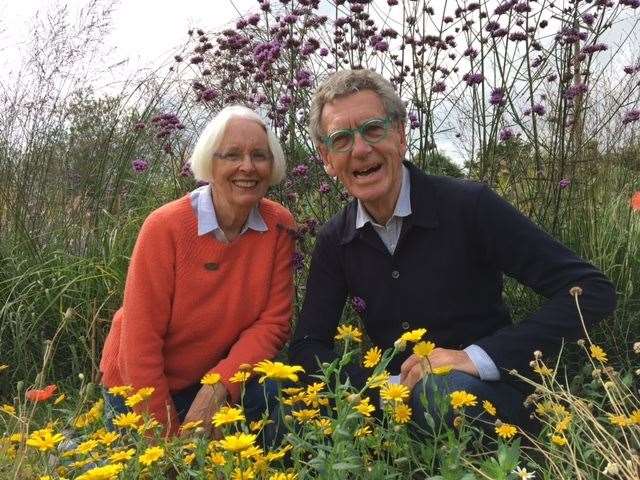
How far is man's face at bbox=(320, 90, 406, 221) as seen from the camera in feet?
7.49

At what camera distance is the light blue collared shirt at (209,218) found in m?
2.59

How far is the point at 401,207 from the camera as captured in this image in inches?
91.5

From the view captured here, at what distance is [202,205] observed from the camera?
104 inches

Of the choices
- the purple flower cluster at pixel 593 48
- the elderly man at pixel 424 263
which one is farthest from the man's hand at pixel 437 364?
the purple flower cluster at pixel 593 48

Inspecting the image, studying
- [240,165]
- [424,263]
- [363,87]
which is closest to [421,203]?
[424,263]

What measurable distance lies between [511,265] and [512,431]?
0.70 meters

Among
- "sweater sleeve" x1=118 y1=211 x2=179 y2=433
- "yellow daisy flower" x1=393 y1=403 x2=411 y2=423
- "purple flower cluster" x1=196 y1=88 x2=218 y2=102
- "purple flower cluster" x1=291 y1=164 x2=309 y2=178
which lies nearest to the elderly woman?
"sweater sleeve" x1=118 y1=211 x2=179 y2=433

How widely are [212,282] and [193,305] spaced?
110 millimetres

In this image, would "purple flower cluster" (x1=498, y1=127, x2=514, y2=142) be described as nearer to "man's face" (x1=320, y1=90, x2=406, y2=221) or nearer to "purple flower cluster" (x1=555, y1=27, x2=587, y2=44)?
"purple flower cluster" (x1=555, y1=27, x2=587, y2=44)

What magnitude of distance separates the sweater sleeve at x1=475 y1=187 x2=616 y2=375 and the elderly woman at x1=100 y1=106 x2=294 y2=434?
2.67 ft

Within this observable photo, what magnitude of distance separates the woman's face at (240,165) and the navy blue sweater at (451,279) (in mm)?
302

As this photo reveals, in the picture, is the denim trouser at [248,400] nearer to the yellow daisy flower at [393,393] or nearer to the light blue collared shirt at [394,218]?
the light blue collared shirt at [394,218]

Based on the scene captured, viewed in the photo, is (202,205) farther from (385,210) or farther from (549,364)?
(549,364)

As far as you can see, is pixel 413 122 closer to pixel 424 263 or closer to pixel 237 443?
pixel 424 263
